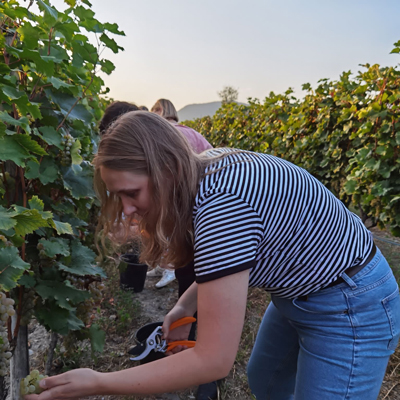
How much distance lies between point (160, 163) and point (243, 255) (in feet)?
1.20

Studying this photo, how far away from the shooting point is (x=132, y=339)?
2.81 meters

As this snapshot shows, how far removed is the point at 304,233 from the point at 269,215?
178mm

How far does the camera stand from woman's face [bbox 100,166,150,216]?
3.46 ft

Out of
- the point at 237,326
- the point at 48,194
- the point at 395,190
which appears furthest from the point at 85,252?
the point at 395,190

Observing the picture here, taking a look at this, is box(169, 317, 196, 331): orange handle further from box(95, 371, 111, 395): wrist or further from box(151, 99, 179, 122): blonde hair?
box(151, 99, 179, 122): blonde hair

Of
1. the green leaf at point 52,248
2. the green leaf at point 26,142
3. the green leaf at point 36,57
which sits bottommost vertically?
the green leaf at point 52,248

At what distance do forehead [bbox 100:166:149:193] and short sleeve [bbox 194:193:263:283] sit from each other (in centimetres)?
20

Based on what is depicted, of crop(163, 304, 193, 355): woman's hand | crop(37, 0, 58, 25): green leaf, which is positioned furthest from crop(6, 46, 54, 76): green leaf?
crop(163, 304, 193, 355): woman's hand

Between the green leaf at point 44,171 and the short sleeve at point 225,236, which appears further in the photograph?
the green leaf at point 44,171

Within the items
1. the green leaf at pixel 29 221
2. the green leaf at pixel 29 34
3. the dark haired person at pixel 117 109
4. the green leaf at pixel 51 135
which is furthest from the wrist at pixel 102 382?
the dark haired person at pixel 117 109

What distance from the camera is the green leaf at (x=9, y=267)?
94 centimetres

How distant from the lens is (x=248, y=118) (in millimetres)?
7219

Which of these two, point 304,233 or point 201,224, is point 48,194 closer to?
point 201,224

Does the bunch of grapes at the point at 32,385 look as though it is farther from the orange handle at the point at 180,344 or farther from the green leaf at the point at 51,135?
the green leaf at the point at 51,135
